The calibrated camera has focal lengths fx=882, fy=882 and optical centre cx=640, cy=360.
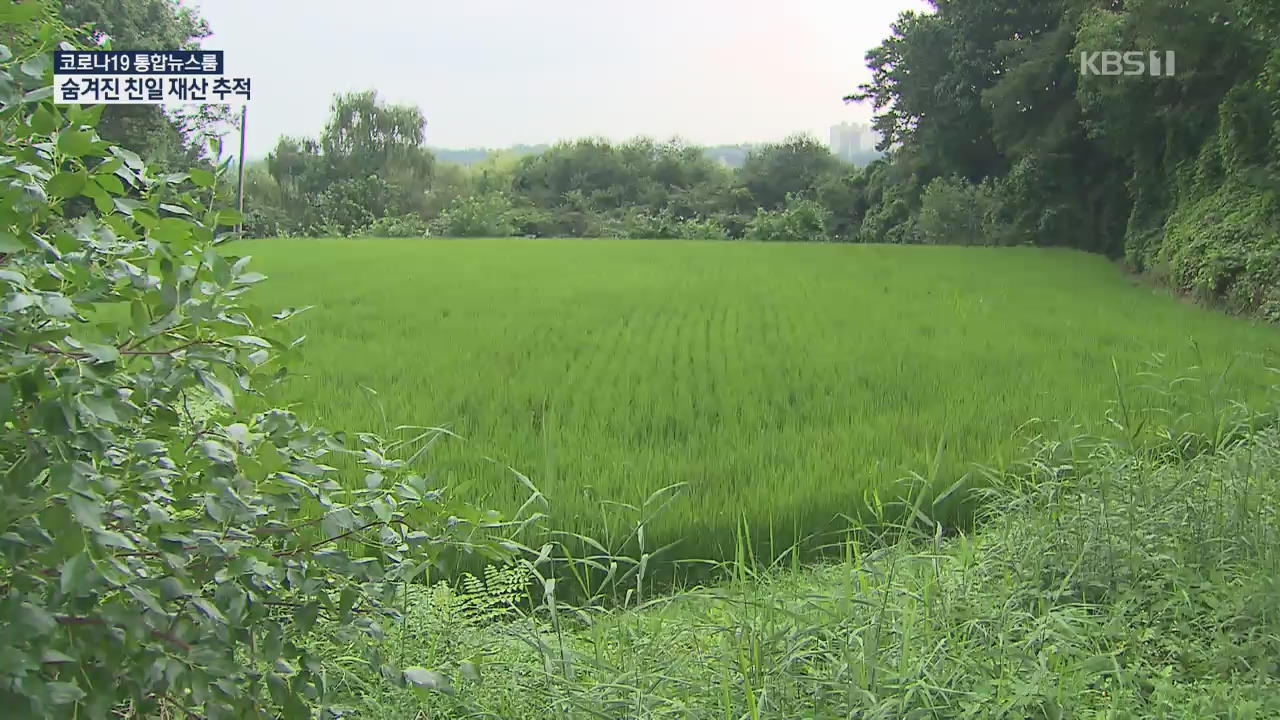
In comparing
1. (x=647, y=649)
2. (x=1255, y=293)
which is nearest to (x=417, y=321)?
(x=647, y=649)

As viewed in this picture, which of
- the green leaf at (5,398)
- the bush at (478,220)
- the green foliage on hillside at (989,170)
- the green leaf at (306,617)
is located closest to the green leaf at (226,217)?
the green leaf at (5,398)

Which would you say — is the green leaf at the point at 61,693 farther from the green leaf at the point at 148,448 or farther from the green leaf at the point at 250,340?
the green leaf at the point at 250,340

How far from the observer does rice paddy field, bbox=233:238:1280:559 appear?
2543 millimetres

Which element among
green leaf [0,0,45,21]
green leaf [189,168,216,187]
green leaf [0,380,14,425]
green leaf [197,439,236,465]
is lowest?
green leaf [197,439,236,465]

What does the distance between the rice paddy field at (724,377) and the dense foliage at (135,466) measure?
0.34 meters

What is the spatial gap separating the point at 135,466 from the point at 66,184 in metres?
0.32

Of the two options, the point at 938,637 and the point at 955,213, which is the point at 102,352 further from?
the point at 955,213

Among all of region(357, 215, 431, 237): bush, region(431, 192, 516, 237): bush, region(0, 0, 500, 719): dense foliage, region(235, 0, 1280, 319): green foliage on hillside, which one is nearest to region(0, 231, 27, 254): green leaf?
region(0, 0, 500, 719): dense foliage

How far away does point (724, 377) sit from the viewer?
4.05 m

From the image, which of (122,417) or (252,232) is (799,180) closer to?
(252,232)

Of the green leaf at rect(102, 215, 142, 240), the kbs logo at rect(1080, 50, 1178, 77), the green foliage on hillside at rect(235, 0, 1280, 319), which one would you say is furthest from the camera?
the kbs logo at rect(1080, 50, 1178, 77)

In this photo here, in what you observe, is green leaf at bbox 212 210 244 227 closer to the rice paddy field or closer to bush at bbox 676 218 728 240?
the rice paddy field

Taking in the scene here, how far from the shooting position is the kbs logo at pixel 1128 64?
10344mm

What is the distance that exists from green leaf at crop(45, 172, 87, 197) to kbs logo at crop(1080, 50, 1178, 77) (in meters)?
11.6
